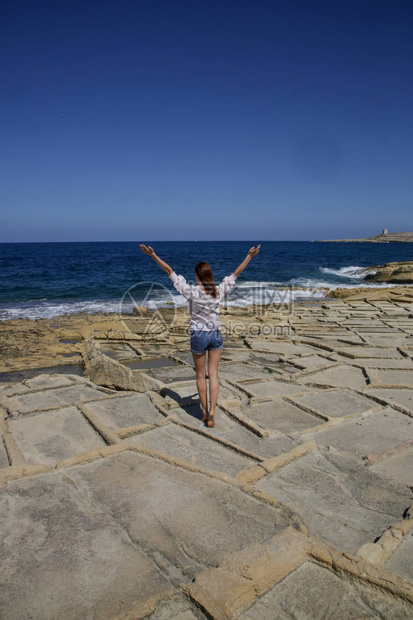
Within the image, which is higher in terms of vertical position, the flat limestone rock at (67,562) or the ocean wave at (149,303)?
the flat limestone rock at (67,562)

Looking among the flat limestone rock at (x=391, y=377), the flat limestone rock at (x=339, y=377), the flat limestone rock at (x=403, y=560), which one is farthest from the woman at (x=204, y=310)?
the flat limestone rock at (x=391, y=377)

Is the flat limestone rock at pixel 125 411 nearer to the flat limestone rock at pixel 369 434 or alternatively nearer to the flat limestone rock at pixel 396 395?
the flat limestone rock at pixel 369 434

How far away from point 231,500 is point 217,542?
362 millimetres

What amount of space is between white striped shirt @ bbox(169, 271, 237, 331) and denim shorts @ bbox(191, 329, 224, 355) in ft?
0.11

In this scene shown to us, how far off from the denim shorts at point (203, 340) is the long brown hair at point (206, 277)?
328mm

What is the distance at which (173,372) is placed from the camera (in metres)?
5.73

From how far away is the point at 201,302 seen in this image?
3.41m

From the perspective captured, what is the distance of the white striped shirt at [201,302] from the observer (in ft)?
11.2

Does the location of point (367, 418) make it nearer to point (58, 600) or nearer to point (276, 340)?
point (58, 600)

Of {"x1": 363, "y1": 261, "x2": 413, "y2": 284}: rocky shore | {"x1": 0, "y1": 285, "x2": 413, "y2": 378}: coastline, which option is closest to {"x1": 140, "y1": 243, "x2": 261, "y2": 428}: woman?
{"x1": 0, "y1": 285, "x2": 413, "y2": 378}: coastline

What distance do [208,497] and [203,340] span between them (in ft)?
4.28

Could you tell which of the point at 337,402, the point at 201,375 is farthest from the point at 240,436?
the point at 337,402

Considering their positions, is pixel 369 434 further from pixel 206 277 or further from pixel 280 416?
pixel 206 277

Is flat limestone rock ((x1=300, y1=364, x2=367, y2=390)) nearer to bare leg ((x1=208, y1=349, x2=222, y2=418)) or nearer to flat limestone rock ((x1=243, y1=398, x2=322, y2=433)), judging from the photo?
flat limestone rock ((x1=243, y1=398, x2=322, y2=433))
